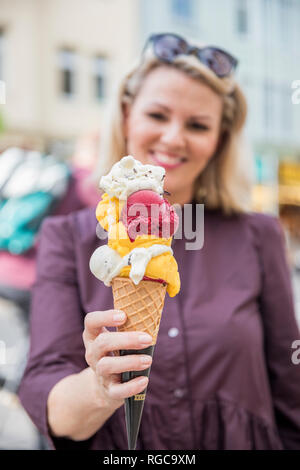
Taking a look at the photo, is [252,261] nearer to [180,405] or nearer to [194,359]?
[194,359]

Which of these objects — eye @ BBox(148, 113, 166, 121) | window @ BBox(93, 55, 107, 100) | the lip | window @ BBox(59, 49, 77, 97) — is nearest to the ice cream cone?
the lip

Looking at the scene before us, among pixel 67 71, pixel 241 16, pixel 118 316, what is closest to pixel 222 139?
pixel 118 316

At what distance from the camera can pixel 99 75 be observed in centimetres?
1254

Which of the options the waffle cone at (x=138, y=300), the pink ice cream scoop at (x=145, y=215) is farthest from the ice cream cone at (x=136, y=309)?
the pink ice cream scoop at (x=145, y=215)

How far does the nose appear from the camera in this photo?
4.32 ft

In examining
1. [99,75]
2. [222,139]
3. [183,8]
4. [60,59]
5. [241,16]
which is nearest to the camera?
[222,139]

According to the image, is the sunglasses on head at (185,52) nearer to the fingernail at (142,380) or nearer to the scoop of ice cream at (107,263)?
the scoop of ice cream at (107,263)

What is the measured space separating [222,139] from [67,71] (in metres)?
11.4

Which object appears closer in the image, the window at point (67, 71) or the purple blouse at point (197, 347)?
the purple blouse at point (197, 347)

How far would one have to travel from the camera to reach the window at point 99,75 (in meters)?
12.4

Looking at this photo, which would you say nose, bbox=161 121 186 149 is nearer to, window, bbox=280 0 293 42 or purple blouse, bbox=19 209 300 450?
purple blouse, bbox=19 209 300 450

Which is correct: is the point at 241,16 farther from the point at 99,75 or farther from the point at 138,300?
the point at 138,300

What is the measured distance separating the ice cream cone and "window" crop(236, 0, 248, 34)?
41.7 ft

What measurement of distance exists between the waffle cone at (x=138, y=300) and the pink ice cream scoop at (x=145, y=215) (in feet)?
0.35
